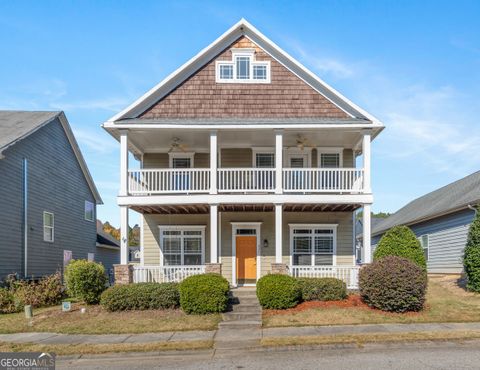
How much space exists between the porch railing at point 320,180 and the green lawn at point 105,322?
6154mm

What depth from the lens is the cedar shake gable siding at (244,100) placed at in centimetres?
1791

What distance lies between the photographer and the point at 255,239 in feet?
64.4

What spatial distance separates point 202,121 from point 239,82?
2.50 metres

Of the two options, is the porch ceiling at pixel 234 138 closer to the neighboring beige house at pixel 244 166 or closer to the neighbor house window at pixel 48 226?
the neighboring beige house at pixel 244 166

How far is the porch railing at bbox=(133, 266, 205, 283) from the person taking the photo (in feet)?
55.0

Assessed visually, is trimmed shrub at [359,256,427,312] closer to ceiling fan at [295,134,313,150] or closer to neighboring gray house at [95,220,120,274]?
ceiling fan at [295,134,313,150]

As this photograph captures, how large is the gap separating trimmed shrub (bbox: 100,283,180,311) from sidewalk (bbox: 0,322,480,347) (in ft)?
8.24

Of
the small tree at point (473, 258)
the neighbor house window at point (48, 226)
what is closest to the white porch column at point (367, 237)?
the small tree at point (473, 258)

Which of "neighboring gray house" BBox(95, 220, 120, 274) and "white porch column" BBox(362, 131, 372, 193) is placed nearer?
"white porch column" BBox(362, 131, 372, 193)

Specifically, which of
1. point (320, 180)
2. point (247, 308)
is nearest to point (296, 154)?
point (320, 180)

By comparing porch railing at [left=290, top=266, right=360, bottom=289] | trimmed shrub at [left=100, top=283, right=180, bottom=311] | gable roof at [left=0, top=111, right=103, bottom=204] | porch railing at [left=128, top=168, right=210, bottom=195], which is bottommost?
trimmed shrub at [left=100, top=283, right=180, bottom=311]

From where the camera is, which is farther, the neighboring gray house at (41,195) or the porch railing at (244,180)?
the neighboring gray house at (41,195)

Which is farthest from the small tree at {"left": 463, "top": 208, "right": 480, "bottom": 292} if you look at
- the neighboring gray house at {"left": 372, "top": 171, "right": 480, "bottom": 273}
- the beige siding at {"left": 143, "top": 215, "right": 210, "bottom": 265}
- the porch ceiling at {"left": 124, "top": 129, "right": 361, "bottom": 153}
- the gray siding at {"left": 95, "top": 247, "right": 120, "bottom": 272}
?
the gray siding at {"left": 95, "top": 247, "right": 120, "bottom": 272}

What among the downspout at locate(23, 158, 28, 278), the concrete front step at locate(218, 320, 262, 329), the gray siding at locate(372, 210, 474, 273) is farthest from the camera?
the gray siding at locate(372, 210, 474, 273)
